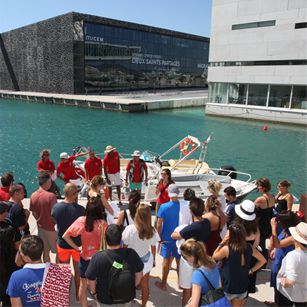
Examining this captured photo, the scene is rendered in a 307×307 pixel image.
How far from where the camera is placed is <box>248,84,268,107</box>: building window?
40250 mm

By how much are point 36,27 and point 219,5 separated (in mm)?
44963

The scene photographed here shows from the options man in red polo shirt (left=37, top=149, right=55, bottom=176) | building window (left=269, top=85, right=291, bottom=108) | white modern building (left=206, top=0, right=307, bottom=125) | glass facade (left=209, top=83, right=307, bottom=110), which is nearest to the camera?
man in red polo shirt (left=37, top=149, right=55, bottom=176)

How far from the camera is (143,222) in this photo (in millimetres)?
4223

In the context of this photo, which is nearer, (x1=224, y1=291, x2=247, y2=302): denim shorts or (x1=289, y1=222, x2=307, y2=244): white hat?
(x1=289, y1=222, x2=307, y2=244): white hat

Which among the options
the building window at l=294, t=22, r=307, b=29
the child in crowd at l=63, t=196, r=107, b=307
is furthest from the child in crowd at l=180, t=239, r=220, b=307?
the building window at l=294, t=22, r=307, b=29

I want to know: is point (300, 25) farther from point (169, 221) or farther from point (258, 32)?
point (169, 221)

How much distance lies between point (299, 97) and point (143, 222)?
38.2 metres

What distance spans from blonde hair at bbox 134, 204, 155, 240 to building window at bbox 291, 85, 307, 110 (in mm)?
37633

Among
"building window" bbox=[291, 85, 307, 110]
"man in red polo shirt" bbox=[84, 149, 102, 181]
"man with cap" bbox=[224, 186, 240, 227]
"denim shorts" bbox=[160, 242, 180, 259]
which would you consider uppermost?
"building window" bbox=[291, 85, 307, 110]

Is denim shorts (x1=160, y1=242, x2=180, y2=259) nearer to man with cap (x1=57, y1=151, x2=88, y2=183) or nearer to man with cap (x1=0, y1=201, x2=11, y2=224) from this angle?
man with cap (x1=0, y1=201, x2=11, y2=224)

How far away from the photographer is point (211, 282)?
3.13m

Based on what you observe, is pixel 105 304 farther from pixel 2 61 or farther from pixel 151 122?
pixel 2 61

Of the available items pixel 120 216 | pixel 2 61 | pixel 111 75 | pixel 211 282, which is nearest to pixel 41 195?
pixel 120 216

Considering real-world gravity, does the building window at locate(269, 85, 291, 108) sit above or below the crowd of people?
above
